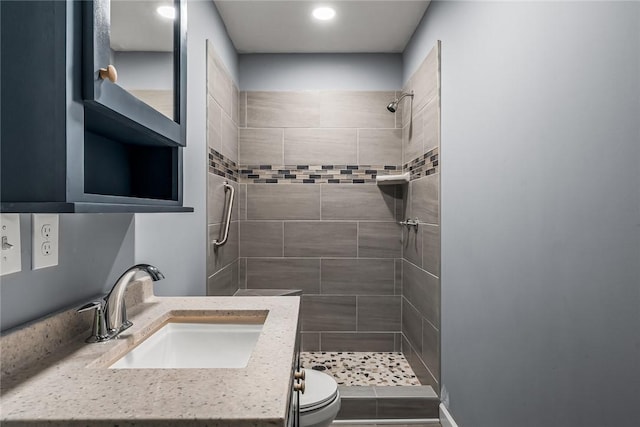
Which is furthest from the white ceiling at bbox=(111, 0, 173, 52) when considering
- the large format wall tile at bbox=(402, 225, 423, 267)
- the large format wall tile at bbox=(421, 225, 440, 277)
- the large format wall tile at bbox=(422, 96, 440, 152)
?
the large format wall tile at bbox=(402, 225, 423, 267)

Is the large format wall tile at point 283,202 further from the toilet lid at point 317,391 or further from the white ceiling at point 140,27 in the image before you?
the white ceiling at point 140,27

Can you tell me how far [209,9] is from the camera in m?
2.42

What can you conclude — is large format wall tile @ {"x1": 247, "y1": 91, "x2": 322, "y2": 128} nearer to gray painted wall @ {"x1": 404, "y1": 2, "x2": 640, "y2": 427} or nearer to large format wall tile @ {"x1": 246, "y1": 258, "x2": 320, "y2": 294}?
large format wall tile @ {"x1": 246, "y1": 258, "x2": 320, "y2": 294}

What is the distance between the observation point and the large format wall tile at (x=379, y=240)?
10.7ft

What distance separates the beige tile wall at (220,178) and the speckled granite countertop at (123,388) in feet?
4.78

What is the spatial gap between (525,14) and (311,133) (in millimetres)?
2052

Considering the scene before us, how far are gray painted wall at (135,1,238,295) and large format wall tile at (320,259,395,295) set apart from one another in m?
1.27

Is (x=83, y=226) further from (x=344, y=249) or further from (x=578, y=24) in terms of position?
(x=344, y=249)

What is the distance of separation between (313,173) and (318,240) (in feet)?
1.88

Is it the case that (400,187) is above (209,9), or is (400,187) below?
below

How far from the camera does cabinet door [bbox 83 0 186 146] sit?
2.37ft

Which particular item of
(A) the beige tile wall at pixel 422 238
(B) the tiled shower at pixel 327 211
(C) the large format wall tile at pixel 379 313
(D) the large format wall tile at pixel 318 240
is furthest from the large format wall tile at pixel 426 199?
(C) the large format wall tile at pixel 379 313

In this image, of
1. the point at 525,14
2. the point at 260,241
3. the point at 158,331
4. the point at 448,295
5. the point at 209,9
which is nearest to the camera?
the point at 158,331

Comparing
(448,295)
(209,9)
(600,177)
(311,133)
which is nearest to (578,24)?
(600,177)
